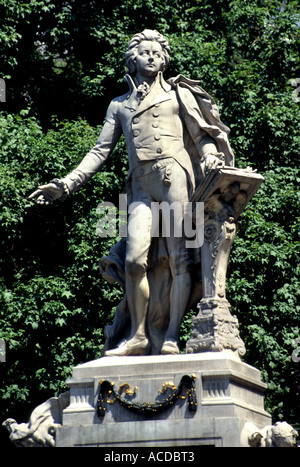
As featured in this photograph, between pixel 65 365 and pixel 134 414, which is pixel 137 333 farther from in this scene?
pixel 65 365

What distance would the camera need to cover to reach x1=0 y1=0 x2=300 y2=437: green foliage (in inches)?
690

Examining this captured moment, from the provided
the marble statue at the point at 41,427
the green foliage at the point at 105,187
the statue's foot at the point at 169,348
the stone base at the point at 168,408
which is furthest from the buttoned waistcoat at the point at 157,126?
the green foliage at the point at 105,187

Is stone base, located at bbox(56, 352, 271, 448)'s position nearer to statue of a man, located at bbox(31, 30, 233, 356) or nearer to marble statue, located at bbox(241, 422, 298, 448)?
marble statue, located at bbox(241, 422, 298, 448)

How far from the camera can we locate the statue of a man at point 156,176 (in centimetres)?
1079

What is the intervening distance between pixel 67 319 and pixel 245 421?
8.43 m

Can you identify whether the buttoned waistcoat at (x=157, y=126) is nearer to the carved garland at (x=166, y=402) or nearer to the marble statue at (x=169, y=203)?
the marble statue at (x=169, y=203)

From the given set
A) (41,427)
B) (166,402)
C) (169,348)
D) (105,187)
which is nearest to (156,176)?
(169,348)

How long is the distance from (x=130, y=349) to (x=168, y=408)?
3.56 ft

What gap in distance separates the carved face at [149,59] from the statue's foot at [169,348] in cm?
332

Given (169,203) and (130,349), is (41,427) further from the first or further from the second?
(169,203)

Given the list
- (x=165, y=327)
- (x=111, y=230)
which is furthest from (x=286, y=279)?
(x=165, y=327)

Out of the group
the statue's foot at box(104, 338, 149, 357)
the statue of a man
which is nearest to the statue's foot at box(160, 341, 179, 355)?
the statue of a man

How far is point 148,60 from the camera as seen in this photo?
11500 millimetres

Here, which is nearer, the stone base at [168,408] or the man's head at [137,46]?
the stone base at [168,408]
